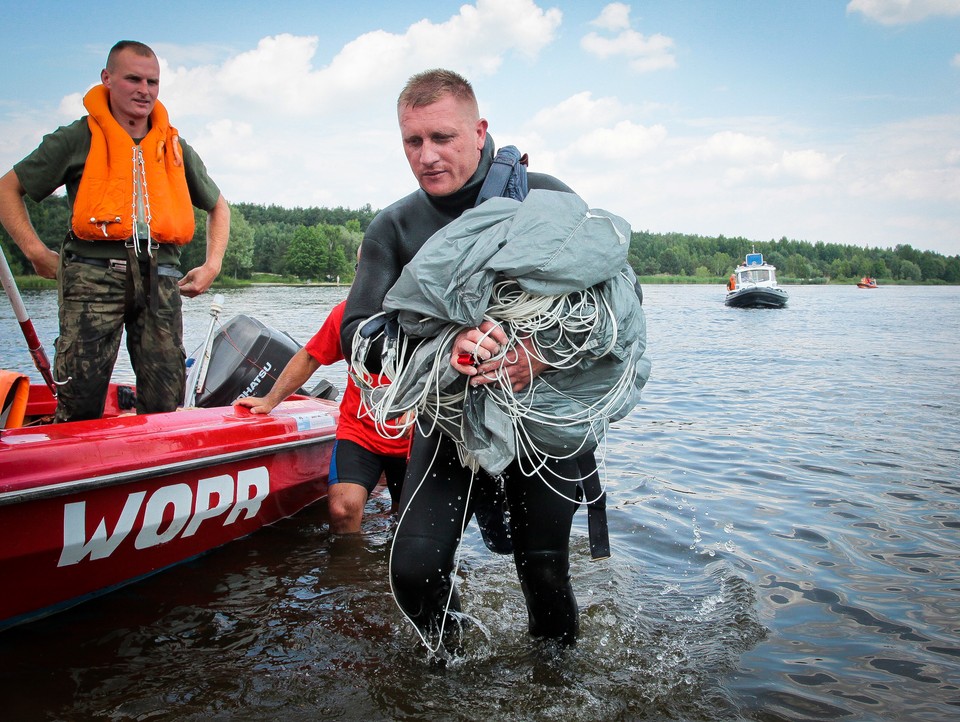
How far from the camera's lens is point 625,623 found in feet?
13.1

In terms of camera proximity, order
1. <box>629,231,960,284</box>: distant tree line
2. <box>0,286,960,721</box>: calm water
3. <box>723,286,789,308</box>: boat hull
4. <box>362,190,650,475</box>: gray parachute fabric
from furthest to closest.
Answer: <box>629,231,960,284</box>: distant tree line, <box>723,286,789,308</box>: boat hull, <box>0,286,960,721</box>: calm water, <box>362,190,650,475</box>: gray parachute fabric

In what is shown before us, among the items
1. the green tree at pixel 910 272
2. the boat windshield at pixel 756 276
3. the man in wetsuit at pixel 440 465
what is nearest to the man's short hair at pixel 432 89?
the man in wetsuit at pixel 440 465

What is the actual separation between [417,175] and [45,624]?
3067 millimetres

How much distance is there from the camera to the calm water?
3193 mm

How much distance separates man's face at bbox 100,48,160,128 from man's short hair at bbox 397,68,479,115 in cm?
244

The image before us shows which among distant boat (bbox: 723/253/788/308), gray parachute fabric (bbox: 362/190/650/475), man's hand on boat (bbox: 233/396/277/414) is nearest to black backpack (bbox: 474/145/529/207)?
gray parachute fabric (bbox: 362/190/650/475)

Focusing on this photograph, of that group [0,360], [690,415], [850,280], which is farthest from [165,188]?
[850,280]

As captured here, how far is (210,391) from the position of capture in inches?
249

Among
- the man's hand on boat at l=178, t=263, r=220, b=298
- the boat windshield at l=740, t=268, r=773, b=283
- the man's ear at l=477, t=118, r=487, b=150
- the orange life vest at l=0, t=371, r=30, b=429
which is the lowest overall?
the orange life vest at l=0, t=371, r=30, b=429

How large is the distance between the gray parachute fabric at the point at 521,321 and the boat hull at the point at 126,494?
6.42 ft

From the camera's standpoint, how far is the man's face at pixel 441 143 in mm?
2730

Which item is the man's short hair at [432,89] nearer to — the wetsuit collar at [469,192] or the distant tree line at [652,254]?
the wetsuit collar at [469,192]

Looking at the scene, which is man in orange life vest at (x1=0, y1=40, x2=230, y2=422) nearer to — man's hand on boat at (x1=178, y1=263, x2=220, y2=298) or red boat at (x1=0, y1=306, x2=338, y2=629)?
man's hand on boat at (x1=178, y1=263, x2=220, y2=298)

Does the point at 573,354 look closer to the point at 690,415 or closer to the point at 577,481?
the point at 577,481
